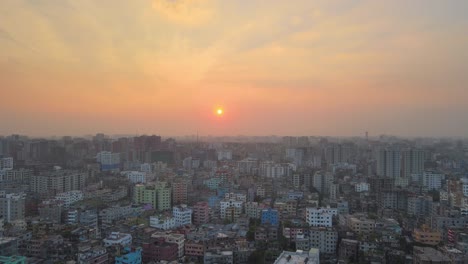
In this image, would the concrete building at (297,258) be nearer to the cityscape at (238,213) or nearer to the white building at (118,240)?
the cityscape at (238,213)

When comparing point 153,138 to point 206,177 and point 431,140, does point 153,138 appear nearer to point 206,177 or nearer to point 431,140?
point 206,177

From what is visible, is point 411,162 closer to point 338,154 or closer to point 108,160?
point 338,154

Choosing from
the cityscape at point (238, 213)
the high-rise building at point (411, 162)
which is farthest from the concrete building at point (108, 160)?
the high-rise building at point (411, 162)

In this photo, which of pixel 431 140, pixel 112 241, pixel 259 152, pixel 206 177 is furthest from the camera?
pixel 259 152

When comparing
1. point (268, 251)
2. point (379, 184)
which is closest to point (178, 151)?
point (379, 184)

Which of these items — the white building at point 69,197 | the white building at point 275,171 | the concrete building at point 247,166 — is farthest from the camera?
the concrete building at point 247,166

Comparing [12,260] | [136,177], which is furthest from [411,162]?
[12,260]

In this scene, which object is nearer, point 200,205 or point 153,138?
point 200,205
